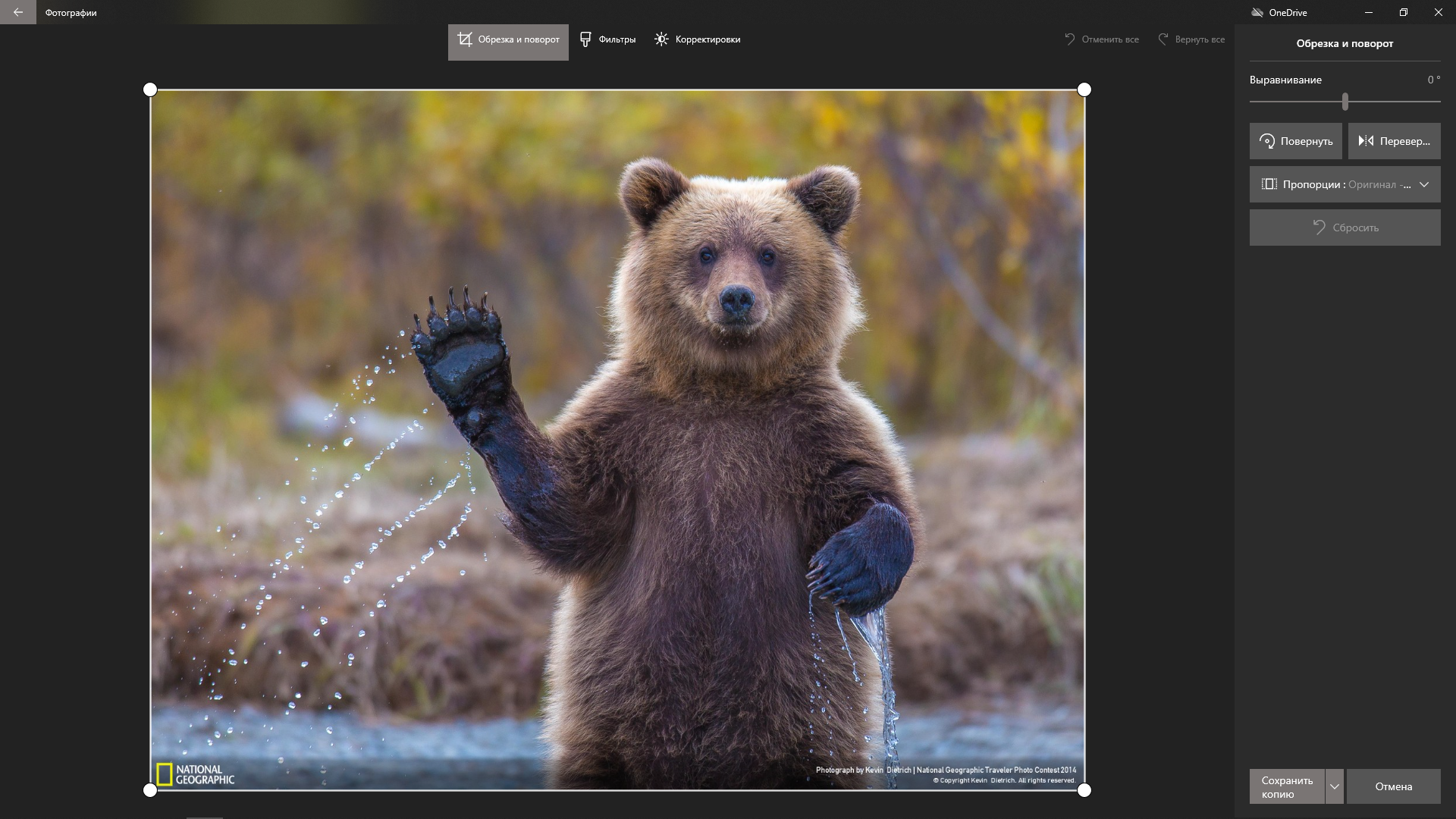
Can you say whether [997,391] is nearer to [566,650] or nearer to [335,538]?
[335,538]

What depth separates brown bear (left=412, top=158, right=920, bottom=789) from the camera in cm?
452

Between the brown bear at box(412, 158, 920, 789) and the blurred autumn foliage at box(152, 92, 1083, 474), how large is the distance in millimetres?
4433

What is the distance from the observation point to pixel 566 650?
489 cm

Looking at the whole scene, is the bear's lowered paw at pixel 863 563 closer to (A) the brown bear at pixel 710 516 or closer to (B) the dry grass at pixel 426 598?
(A) the brown bear at pixel 710 516

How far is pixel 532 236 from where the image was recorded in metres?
11.9

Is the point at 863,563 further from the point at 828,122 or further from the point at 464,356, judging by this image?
the point at 828,122

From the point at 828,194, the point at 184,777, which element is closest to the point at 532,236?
the point at 828,194

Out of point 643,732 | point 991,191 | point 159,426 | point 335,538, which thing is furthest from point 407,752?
point 991,191

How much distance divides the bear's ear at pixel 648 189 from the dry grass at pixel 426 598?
2.53m

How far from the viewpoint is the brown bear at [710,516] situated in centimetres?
452

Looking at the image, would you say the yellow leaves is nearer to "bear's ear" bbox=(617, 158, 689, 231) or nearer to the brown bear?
"bear's ear" bbox=(617, 158, 689, 231)
